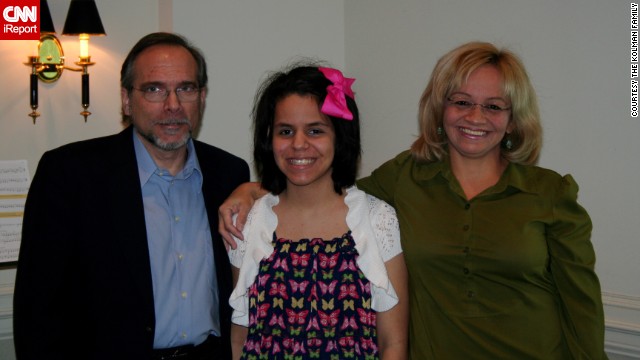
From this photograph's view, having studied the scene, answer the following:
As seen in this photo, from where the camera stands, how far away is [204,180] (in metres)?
2.25

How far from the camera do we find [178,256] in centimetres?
209

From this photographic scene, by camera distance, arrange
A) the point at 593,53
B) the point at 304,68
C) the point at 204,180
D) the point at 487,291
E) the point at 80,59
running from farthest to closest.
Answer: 1. the point at 80,59
2. the point at 593,53
3. the point at 204,180
4. the point at 304,68
5. the point at 487,291

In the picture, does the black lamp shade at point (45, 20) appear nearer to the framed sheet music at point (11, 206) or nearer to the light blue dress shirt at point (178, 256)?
the framed sheet music at point (11, 206)

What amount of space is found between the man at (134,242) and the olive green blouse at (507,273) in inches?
26.7

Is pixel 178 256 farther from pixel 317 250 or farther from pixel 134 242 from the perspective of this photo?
pixel 317 250

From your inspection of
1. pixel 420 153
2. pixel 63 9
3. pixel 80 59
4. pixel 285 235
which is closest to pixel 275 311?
pixel 285 235

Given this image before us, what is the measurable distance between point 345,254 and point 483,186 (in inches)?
19.4

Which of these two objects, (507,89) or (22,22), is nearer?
(507,89)

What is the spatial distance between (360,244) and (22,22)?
7.42 ft

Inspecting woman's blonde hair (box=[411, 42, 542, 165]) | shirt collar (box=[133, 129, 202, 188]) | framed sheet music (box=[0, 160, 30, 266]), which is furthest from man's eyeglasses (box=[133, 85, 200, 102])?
framed sheet music (box=[0, 160, 30, 266])

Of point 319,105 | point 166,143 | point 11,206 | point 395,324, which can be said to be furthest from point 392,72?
point 11,206

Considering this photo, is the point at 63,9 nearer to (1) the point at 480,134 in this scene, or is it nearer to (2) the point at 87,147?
(2) the point at 87,147

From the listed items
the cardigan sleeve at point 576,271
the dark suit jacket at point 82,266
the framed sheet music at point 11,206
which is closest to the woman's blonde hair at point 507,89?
the cardigan sleeve at point 576,271

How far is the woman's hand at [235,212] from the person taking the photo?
6.80 feet
